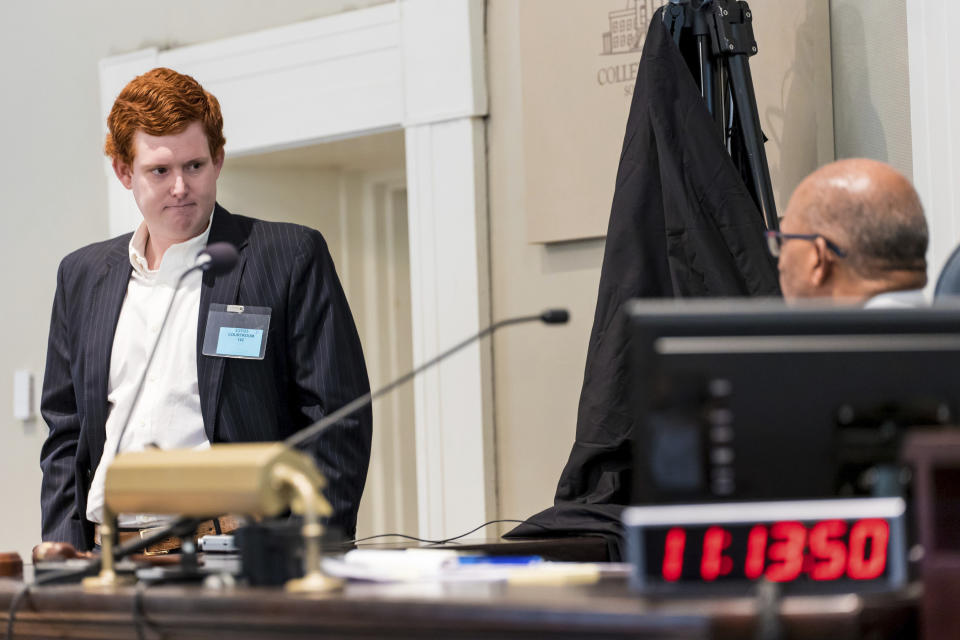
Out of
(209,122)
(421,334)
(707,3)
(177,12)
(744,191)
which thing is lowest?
(421,334)

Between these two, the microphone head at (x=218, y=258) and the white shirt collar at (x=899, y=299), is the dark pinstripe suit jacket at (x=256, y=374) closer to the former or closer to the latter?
the microphone head at (x=218, y=258)

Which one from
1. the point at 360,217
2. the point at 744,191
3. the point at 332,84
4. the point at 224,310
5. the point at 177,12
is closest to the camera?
the point at 224,310

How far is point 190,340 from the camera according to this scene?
90.0 inches

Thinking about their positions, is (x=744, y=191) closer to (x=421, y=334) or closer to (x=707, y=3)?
(x=707, y=3)

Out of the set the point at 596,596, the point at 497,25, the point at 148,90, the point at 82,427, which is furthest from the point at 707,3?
the point at 596,596

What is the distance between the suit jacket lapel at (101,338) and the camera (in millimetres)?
2277

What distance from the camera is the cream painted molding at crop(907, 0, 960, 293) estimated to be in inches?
102

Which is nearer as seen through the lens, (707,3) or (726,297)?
(726,297)

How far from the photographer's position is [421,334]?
11.2ft

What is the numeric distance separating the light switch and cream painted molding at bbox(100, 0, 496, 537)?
4.45ft

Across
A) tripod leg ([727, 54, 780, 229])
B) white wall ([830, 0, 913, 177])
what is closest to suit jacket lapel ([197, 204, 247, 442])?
tripod leg ([727, 54, 780, 229])

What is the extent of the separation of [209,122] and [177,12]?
5.62 ft

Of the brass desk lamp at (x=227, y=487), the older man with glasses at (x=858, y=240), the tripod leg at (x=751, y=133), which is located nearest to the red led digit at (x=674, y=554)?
the brass desk lamp at (x=227, y=487)

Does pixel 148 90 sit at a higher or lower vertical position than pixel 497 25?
lower
